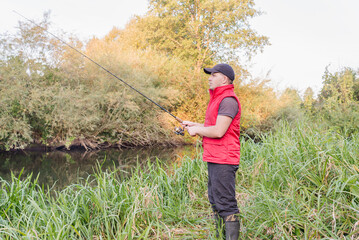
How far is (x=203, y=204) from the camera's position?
3.25m

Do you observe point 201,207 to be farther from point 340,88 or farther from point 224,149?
point 340,88

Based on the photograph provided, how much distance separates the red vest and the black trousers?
54 millimetres

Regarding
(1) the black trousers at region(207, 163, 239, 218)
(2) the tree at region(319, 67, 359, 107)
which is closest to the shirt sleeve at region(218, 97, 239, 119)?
(1) the black trousers at region(207, 163, 239, 218)

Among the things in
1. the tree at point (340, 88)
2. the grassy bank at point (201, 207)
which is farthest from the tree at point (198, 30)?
the grassy bank at point (201, 207)

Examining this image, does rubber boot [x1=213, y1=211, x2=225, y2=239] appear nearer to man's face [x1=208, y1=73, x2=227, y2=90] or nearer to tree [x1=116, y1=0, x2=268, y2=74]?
man's face [x1=208, y1=73, x2=227, y2=90]

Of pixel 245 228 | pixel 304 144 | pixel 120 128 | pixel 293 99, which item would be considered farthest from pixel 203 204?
pixel 293 99

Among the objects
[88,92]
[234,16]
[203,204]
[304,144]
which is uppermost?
[234,16]

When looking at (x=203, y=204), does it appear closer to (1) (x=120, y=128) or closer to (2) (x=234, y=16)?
(1) (x=120, y=128)

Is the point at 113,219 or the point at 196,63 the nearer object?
the point at 113,219

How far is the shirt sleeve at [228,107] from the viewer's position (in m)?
2.15

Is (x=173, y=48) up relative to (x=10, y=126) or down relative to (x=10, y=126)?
up

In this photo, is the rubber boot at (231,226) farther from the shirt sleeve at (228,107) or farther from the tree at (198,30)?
the tree at (198,30)

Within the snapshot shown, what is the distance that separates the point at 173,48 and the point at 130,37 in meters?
3.07

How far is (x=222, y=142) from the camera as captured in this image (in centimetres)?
223
